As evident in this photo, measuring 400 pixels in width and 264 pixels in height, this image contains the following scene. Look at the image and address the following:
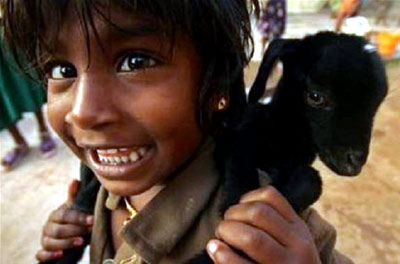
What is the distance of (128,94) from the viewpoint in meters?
0.45

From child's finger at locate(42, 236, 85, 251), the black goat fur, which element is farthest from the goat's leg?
child's finger at locate(42, 236, 85, 251)

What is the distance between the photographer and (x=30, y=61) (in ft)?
1.78

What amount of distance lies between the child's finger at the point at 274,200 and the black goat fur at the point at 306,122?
0.06ft

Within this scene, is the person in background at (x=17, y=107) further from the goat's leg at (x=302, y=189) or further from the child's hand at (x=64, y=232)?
the goat's leg at (x=302, y=189)

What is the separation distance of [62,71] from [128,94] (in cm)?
9

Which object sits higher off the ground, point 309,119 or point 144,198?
point 309,119

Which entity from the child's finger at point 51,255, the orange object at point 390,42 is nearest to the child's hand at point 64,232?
the child's finger at point 51,255

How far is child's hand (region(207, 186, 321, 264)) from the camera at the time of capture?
0.45m

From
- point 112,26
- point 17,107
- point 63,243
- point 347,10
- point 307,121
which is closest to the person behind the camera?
point 112,26

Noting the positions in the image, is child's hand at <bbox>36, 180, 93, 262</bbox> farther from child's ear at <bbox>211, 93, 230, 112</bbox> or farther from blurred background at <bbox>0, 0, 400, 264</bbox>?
blurred background at <bbox>0, 0, 400, 264</bbox>

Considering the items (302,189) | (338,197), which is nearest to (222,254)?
(302,189)

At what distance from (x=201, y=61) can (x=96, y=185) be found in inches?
11.0

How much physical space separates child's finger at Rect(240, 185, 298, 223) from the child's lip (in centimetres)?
12

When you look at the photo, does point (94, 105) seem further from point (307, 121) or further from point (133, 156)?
point (307, 121)
